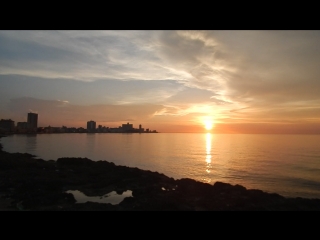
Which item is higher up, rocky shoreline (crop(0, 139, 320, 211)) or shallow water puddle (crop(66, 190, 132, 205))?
rocky shoreline (crop(0, 139, 320, 211))

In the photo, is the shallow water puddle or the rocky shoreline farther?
the shallow water puddle

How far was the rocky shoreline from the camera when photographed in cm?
598

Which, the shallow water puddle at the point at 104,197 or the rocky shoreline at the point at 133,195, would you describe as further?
the shallow water puddle at the point at 104,197

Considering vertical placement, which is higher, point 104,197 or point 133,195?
point 133,195

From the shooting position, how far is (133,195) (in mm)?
7410

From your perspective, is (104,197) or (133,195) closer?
(133,195)

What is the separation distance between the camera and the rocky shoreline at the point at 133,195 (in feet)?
19.6

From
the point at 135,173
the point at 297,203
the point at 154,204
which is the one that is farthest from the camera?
the point at 135,173

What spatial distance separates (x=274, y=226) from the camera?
108 inches

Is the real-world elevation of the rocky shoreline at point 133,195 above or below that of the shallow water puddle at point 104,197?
above
